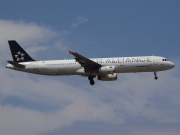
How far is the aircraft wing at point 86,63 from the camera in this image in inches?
3625

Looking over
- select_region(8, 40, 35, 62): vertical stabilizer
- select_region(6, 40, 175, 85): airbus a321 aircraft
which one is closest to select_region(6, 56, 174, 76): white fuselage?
select_region(6, 40, 175, 85): airbus a321 aircraft

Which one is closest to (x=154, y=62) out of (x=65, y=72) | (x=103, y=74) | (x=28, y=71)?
(x=103, y=74)

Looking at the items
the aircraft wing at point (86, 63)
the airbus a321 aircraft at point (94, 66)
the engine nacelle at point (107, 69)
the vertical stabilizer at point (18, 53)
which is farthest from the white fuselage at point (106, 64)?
the vertical stabilizer at point (18, 53)

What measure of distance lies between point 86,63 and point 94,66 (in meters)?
1.43

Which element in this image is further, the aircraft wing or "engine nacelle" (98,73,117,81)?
"engine nacelle" (98,73,117,81)

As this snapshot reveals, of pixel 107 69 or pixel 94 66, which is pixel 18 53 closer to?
pixel 94 66

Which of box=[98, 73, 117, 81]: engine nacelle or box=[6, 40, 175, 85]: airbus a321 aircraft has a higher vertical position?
box=[6, 40, 175, 85]: airbus a321 aircraft

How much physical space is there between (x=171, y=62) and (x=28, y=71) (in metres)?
24.4

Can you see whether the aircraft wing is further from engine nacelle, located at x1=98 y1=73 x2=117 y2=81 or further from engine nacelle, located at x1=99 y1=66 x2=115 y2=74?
engine nacelle, located at x1=98 y1=73 x2=117 y2=81

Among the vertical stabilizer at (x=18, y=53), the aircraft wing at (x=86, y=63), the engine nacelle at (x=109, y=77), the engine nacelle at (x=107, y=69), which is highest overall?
the vertical stabilizer at (x=18, y=53)

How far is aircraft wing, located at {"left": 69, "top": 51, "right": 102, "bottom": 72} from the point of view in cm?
9206

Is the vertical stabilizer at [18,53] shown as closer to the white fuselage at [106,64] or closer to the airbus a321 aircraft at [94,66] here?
the airbus a321 aircraft at [94,66]

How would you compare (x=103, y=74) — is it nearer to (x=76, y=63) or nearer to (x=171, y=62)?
(x=76, y=63)

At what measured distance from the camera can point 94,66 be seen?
92.9 m
